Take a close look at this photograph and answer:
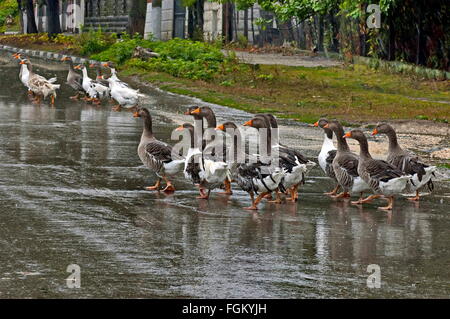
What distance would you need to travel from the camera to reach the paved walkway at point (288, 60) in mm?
38438

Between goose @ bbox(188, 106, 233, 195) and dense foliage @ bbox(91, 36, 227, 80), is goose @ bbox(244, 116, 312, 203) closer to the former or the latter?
goose @ bbox(188, 106, 233, 195)

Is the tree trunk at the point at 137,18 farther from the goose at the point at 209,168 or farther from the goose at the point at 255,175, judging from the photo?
the goose at the point at 255,175

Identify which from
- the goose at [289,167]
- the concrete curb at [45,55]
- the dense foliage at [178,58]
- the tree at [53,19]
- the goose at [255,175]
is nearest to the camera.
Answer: the goose at [255,175]

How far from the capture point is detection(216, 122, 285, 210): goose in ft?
40.1

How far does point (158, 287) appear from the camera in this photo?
27.2ft

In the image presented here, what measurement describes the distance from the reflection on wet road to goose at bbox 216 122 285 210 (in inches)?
10.8

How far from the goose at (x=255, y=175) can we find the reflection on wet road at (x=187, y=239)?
10.8 inches

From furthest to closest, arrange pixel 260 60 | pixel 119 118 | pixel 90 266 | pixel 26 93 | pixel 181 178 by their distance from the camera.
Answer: pixel 260 60 → pixel 26 93 → pixel 119 118 → pixel 181 178 → pixel 90 266

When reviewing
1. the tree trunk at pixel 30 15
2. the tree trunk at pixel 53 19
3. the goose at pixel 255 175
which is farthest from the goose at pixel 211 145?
the tree trunk at pixel 30 15

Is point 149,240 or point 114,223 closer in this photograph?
point 149,240

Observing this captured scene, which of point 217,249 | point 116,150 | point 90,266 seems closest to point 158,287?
point 90,266

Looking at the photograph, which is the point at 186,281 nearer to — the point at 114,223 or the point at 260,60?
the point at 114,223

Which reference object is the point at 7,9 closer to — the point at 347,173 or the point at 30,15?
the point at 30,15

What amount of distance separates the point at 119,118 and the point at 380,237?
13.4 meters
